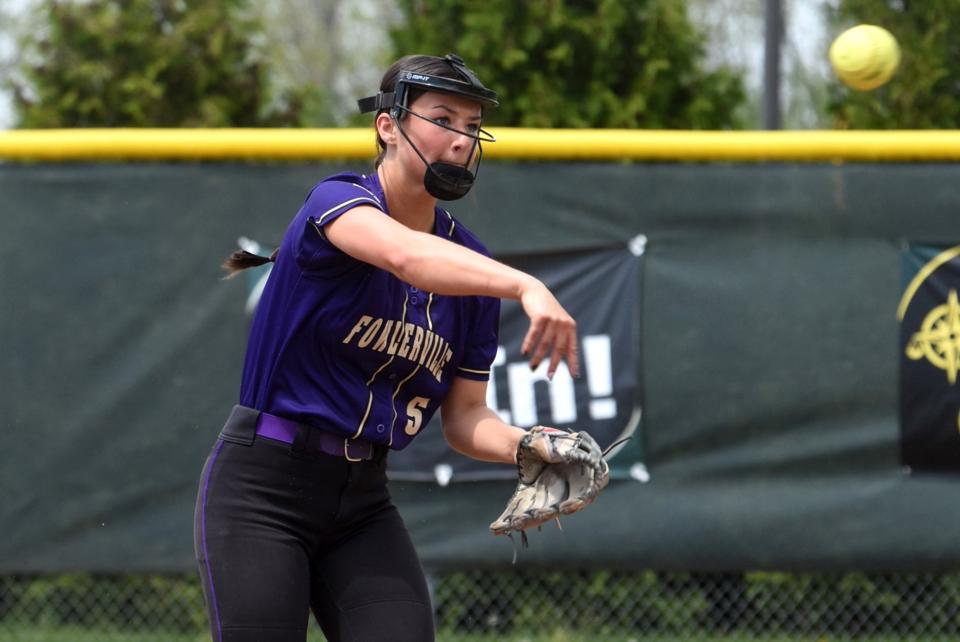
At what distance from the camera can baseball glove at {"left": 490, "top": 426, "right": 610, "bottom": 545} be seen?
282 centimetres

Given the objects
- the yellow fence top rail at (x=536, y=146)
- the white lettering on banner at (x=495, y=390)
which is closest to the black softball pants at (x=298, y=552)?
the white lettering on banner at (x=495, y=390)

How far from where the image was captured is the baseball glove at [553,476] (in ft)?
9.26

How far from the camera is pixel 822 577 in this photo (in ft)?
17.4

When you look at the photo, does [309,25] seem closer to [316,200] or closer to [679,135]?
[679,135]

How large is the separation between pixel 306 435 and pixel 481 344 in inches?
20.9

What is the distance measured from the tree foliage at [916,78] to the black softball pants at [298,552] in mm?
4353

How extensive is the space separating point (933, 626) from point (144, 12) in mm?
4936

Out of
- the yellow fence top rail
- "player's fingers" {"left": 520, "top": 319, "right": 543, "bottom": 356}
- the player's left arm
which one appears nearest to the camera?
"player's fingers" {"left": 520, "top": 319, "right": 543, "bottom": 356}

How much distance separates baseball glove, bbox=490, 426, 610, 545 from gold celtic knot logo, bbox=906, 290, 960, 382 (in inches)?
105

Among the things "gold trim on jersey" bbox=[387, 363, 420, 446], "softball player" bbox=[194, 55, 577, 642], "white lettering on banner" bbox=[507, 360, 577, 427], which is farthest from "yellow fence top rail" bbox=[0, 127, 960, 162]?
"gold trim on jersey" bbox=[387, 363, 420, 446]

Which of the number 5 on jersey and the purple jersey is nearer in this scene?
the purple jersey

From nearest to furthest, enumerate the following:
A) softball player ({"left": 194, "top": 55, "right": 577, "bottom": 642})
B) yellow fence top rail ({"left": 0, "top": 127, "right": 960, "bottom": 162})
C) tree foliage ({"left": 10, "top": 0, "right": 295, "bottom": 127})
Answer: softball player ({"left": 194, "top": 55, "right": 577, "bottom": 642})
yellow fence top rail ({"left": 0, "top": 127, "right": 960, "bottom": 162})
tree foliage ({"left": 10, "top": 0, "right": 295, "bottom": 127})

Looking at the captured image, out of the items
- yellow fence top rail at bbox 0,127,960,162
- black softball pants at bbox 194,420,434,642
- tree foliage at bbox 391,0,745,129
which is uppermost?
tree foliage at bbox 391,0,745,129

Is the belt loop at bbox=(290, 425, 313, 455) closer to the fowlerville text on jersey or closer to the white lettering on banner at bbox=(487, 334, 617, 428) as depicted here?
the fowlerville text on jersey
